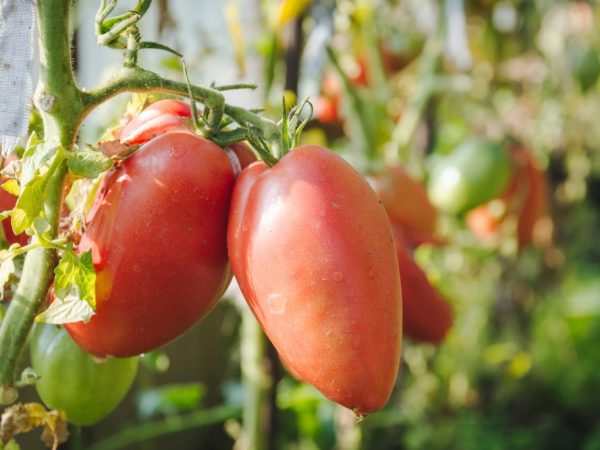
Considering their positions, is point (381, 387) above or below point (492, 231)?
above

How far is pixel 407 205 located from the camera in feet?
2.88

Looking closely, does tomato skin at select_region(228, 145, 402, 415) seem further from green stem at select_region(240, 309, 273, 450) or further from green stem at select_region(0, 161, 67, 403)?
green stem at select_region(240, 309, 273, 450)

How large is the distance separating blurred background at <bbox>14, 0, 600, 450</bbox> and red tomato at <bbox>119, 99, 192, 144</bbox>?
1.44 feet

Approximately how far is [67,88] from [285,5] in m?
0.59

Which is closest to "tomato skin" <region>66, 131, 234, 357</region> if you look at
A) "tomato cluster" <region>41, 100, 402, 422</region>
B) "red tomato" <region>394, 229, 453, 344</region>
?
"tomato cluster" <region>41, 100, 402, 422</region>

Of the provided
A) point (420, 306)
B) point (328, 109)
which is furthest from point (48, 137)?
point (328, 109)

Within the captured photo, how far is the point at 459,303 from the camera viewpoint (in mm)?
1651

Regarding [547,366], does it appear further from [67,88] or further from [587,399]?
[67,88]

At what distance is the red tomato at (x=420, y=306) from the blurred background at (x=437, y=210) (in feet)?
0.58

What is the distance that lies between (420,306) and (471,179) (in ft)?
1.46

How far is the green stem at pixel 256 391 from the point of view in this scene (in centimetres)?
88

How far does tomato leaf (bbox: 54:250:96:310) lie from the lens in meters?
0.36

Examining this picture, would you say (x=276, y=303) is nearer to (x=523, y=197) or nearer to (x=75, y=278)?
(x=75, y=278)

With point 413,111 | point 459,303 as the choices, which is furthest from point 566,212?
point 413,111
